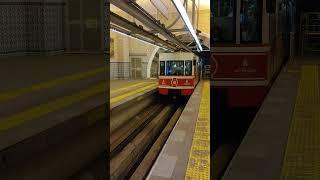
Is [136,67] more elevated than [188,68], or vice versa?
[136,67]

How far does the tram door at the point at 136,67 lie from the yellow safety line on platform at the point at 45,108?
1490cm

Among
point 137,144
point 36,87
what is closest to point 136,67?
point 137,144

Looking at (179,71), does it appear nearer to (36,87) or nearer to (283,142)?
(36,87)

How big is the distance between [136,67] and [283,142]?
18941 millimetres

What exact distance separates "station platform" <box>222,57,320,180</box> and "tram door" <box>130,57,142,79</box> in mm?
16790

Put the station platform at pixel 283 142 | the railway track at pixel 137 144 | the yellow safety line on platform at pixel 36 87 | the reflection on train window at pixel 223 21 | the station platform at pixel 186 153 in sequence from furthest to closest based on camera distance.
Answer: the railway track at pixel 137 144
the reflection on train window at pixel 223 21
the yellow safety line on platform at pixel 36 87
the station platform at pixel 186 153
the station platform at pixel 283 142

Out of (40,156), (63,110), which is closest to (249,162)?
(40,156)

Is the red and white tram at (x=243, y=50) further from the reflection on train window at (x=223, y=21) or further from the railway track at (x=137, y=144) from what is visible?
the railway track at (x=137, y=144)

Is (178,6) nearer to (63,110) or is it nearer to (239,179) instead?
(63,110)

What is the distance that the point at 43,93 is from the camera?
19.9ft

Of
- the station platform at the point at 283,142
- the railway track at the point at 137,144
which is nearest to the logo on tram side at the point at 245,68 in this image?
the station platform at the point at 283,142

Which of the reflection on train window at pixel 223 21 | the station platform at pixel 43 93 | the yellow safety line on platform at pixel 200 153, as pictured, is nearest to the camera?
the station platform at pixel 43 93

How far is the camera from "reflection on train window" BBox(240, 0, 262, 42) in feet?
20.0

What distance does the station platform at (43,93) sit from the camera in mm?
4680
